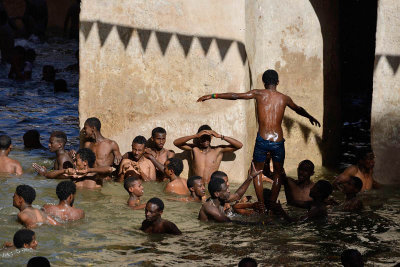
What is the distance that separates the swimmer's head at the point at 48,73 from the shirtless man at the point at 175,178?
332 inches

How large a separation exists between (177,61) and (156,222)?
298 cm

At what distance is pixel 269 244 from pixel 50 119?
743 cm

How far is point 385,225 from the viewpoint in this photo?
28.0 ft

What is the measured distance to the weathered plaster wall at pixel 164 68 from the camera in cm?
1009

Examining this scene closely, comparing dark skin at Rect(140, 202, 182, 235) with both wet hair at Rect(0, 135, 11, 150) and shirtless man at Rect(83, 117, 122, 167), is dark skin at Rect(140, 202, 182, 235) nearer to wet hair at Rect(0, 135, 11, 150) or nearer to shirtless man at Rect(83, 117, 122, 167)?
shirtless man at Rect(83, 117, 122, 167)

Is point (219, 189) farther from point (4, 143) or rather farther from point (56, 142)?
point (4, 143)

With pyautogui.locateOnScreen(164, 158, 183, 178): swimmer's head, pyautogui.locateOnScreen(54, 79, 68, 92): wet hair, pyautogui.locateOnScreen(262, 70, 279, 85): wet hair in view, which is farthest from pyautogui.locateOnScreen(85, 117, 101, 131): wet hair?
pyautogui.locateOnScreen(54, 79, 68, 92): wet hair

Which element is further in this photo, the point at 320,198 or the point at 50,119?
the point at 50,119

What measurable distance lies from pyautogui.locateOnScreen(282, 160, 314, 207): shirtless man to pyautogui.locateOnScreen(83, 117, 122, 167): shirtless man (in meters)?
2.26

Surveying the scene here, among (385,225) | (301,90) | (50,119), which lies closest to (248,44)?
(301,90)

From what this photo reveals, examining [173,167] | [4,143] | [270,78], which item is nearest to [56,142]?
[4,143]

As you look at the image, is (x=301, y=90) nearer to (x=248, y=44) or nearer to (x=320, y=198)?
(x=248, y=44)

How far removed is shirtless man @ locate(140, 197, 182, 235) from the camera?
7.81m

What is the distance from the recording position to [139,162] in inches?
400
